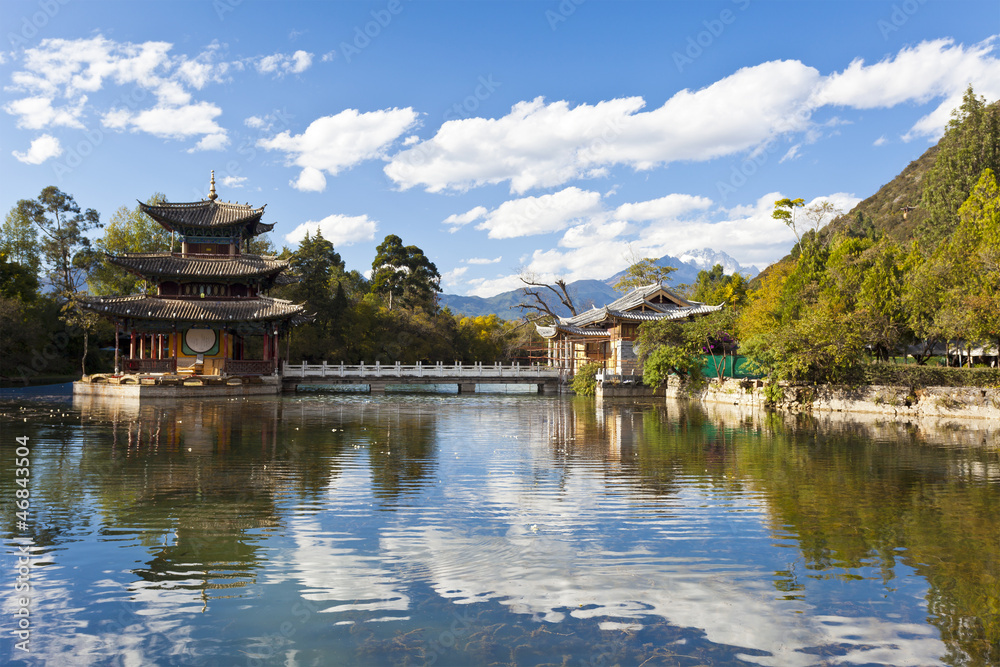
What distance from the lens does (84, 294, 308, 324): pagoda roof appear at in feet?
110

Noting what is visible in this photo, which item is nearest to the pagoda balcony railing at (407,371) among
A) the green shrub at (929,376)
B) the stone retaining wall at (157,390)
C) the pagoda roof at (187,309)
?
the pagoda roof at (187,309)

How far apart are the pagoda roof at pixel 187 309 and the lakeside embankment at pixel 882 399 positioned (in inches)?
903

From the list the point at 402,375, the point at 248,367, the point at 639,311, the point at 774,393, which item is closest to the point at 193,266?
the point at 248,367

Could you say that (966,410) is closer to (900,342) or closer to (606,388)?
(900,342)

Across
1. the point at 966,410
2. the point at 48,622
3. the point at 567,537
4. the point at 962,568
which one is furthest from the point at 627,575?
the point at 966,410

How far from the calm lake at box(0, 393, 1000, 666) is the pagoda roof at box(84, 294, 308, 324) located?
71.9 feet

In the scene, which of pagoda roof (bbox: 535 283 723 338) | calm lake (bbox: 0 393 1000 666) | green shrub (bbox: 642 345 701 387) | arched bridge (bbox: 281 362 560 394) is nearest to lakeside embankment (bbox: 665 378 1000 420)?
green shrub (bbox: 642 345 701 387)

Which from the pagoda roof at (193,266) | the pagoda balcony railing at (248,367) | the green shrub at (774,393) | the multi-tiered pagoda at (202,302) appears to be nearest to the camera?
the green shrub at (774,393)

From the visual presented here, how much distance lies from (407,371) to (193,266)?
1315 centimetres

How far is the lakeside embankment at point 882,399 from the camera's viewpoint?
21219 mm

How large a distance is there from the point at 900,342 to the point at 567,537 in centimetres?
2576

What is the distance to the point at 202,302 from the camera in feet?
117

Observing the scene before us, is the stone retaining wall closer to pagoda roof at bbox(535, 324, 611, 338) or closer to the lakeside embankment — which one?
pagoda roof at bbox(535, 324, 611, 338)

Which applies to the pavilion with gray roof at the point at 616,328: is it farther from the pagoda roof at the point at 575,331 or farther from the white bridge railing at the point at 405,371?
the white bridge railing at the point at 405,371
